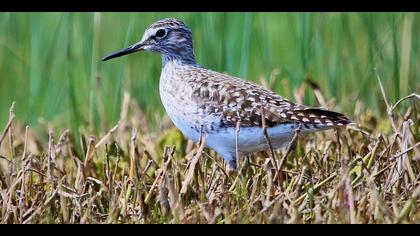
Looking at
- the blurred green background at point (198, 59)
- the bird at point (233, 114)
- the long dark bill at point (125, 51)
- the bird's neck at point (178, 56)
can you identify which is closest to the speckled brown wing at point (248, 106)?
the bird at point (233, 114)

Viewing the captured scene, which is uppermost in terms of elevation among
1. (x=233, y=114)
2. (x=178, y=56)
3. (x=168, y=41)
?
(x=168, y=41)

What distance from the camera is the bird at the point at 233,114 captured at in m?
6.21

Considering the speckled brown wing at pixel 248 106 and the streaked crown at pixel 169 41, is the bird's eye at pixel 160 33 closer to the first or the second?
the streaked crown at pixel 169 41

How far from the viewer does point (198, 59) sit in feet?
29.2

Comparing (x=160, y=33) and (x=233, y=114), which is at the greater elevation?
(x=160, y=33)

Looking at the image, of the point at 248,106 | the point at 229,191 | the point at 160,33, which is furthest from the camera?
the point at 160,33

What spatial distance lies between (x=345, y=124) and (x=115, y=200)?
1.72m

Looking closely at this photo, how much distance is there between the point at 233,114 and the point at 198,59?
256cm

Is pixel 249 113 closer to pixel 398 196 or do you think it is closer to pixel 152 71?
pixel 398 196

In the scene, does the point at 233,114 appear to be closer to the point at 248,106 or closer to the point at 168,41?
the point at 248,106

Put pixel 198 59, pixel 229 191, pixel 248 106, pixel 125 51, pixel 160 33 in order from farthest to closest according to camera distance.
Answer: pixel 198 59 → pixel 160 33 → pixel 125 51 → pixel 248 106 → pixel 229 191

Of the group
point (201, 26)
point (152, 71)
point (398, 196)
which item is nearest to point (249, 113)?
point (398, 196)

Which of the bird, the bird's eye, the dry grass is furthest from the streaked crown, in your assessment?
the dry grass

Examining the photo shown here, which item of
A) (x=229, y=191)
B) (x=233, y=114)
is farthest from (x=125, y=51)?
(x=229, y=191)
